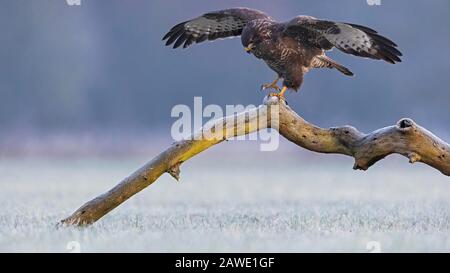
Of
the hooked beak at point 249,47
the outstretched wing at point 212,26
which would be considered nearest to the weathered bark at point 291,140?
the hooked beak at point 249,47

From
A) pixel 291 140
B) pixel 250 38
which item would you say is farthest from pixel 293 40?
pixel 291 140

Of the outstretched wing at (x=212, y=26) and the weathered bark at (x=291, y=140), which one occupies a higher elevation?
the outstretched wing at (x=212, y=26)

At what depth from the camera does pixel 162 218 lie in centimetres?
600

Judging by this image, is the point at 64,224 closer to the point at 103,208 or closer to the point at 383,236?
the point at 103,208

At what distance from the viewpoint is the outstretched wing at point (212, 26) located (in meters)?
6.04

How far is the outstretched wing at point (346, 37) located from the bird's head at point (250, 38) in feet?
0.77

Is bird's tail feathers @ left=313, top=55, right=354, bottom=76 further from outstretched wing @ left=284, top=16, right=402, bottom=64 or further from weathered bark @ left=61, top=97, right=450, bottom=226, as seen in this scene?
weathered bark @ left=61, top=97, right=450, bottom=226

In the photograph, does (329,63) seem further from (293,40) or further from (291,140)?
(291,140)

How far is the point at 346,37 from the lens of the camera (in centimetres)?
561

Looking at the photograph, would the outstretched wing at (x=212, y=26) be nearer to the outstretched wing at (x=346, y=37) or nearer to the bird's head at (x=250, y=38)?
the bird's head at (x=250, y=38)

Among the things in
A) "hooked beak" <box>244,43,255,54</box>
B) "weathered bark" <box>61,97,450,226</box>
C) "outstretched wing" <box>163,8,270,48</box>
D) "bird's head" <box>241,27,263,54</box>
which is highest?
"outstretched wing" <box>163,8,270,48</box>

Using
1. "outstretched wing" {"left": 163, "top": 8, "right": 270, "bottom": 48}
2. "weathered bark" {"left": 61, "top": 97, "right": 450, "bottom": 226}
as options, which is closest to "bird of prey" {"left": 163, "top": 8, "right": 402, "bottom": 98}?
"outstretched wing" {"left": 163, "top": 8, "right": 270, "bottom": 48}

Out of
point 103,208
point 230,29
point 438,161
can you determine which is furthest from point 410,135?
point 103,208

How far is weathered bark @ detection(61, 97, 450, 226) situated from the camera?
5.30 meters
